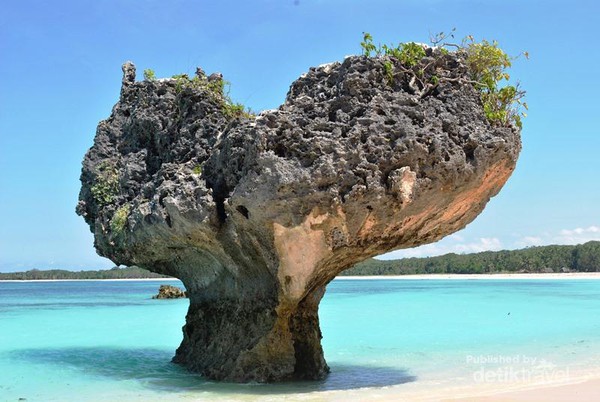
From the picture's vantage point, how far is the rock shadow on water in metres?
7.90

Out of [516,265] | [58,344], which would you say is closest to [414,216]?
[58,344]

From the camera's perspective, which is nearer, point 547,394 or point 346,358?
point 547,394

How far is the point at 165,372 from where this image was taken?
947 cm

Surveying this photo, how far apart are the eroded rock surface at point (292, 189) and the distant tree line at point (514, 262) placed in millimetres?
47545

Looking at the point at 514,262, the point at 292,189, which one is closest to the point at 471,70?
the point at 292,189

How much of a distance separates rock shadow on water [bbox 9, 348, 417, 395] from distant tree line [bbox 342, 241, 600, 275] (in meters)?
44.9

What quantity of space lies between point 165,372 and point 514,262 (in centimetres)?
6618

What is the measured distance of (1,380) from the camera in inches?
366

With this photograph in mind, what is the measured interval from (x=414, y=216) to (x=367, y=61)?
1.89 meters

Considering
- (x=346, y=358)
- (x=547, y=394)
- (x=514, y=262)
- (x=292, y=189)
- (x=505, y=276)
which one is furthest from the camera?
(x=505, y=276)

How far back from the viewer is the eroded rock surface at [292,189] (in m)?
7.00

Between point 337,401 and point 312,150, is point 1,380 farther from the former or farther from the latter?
point 312,150

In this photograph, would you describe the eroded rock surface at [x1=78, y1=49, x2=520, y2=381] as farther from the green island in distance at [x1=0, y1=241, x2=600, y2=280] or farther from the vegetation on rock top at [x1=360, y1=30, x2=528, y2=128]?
the green island in distance at [x1=0, y1=241, x2=600, y2=280]

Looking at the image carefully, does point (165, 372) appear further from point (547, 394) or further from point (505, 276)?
point (505, 276)
